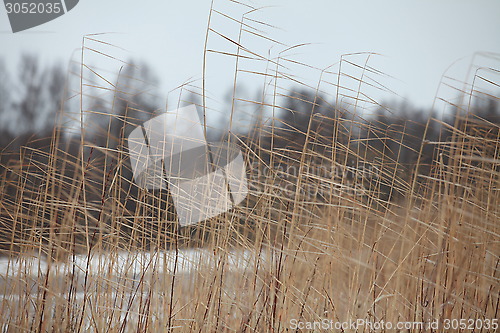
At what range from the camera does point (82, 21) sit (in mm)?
5520

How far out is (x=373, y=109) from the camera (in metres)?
1.62

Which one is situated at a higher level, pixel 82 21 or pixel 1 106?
pixel 82 21

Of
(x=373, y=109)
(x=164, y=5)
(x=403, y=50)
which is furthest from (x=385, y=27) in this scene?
(x=373, y=109)

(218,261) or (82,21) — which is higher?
(82,21)

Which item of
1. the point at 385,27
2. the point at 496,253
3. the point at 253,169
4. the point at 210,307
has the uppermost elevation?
the point at 385,27

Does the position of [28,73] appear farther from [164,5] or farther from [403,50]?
[403,50]

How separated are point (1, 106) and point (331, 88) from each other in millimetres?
4403

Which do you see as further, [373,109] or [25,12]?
[25,12]

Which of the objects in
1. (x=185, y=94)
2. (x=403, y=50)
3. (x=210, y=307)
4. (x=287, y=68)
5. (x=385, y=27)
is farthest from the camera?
(x=385, y=27)

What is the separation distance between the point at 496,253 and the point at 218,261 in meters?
0.78

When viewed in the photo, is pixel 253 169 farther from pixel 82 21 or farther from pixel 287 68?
pixel 82 21

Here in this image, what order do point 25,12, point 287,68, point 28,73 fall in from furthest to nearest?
point 28,73
point 25,12
point 287,68

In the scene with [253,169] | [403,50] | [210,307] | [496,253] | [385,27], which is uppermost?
[385,27]

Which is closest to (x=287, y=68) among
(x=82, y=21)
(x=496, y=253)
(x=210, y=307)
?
(x=210, y=307)
